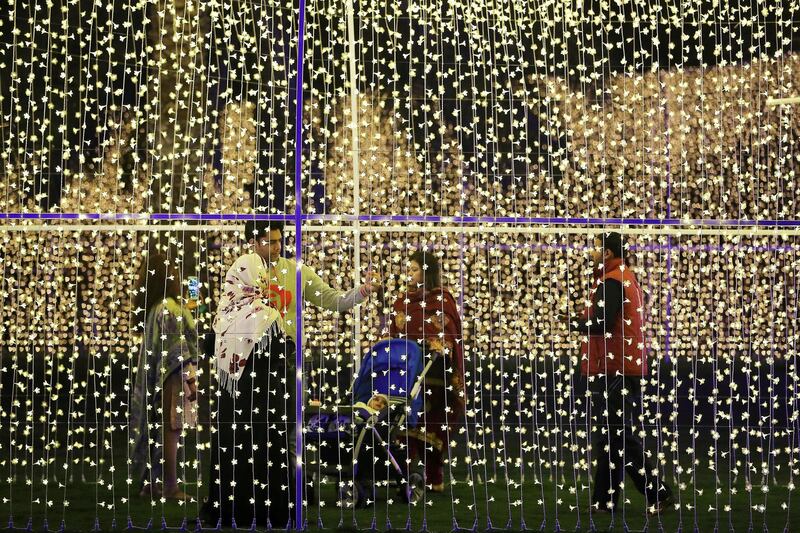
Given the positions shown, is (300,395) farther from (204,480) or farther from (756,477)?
(756,477)

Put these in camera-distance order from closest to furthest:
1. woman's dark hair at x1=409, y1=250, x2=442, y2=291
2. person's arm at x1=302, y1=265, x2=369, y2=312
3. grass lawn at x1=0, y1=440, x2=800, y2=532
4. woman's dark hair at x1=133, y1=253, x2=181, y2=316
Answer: grass lawn at x1=0, y1=440, x2=800, y2=532 < person's arm at x1=302, y1=265, x2=369, y2=312 < woman's dark hair at x1=133, y1=253, x2=181, y2=316 < woman's dark hair at x1=409, y1=250, x2=442, y2=291

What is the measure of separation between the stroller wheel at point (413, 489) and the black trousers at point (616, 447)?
36.1 inches

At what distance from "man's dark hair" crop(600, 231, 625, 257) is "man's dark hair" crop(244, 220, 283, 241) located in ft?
5.26

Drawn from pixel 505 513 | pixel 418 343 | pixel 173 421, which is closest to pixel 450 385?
pixel 418 343

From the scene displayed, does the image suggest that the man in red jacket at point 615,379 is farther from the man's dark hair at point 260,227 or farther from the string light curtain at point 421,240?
the man's dark hair at point 260,227

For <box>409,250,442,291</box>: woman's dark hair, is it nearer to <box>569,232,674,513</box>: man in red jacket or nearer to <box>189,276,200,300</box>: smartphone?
<box>569,232,674,513</box>: man in red jacket

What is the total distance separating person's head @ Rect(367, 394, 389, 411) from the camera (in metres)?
6.33

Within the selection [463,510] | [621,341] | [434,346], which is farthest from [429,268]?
[463,510]

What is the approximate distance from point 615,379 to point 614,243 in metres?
0.67

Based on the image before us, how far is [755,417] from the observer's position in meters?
11.2

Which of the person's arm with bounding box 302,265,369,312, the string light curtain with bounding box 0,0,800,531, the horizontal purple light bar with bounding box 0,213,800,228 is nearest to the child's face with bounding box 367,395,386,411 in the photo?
the string light curtain with bounding box 0,0,800,531

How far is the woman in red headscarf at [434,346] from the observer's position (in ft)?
22.2

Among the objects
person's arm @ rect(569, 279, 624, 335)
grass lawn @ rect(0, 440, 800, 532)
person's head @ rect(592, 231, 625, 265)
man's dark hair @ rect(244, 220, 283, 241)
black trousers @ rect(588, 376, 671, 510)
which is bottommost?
grass lawn @ rect(0, 440, 800, 532)

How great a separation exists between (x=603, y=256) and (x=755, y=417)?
5.67m
